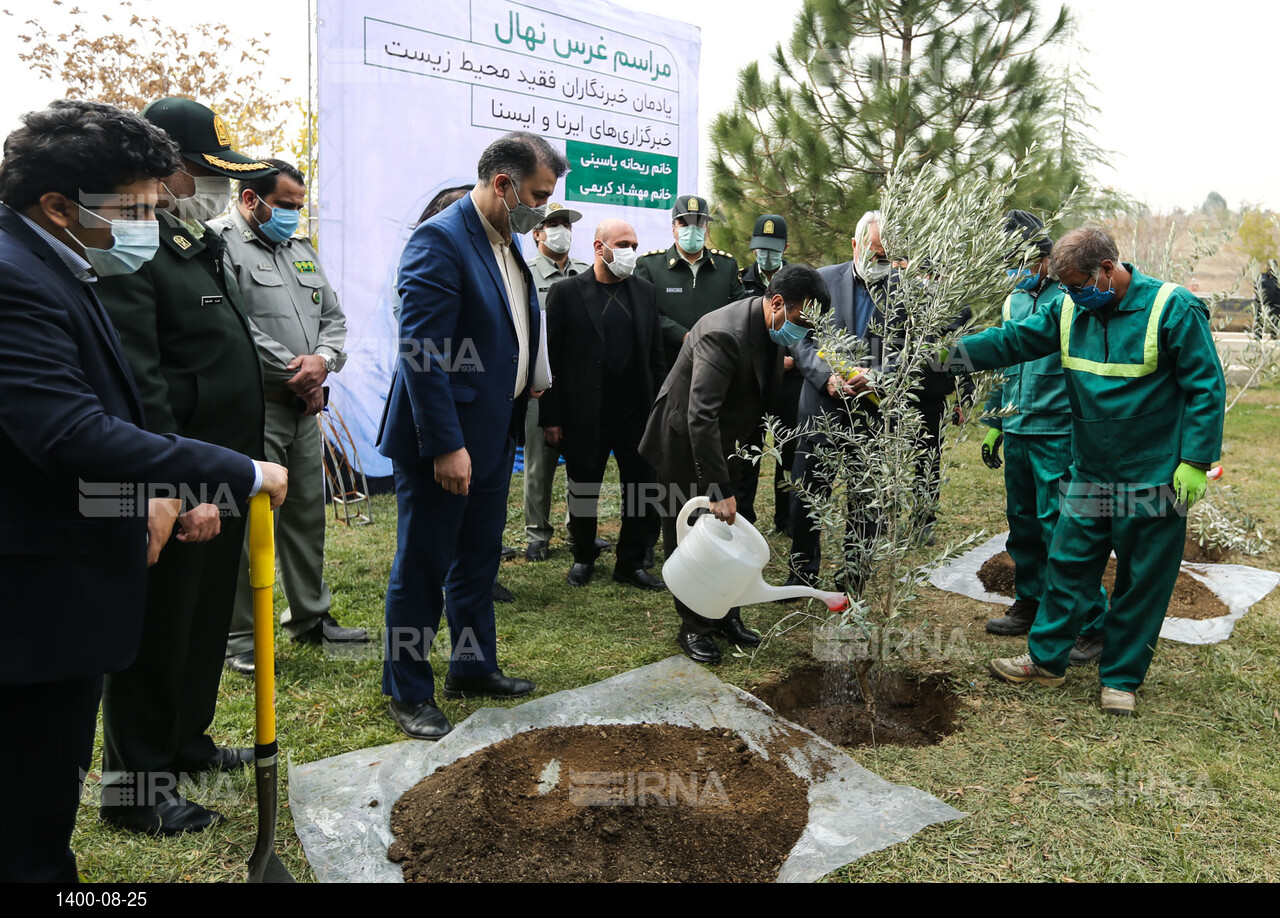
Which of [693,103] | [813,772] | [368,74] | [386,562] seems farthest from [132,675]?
[693,103]

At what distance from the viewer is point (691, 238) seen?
5750 mm

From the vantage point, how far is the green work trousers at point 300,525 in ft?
13.0

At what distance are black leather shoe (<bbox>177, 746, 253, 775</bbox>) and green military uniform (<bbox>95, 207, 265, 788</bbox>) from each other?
16 mm

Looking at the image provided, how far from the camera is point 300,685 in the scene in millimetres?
3676

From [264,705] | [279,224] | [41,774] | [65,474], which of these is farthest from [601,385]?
[41,774]

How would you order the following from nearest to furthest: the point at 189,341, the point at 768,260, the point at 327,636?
the point at 189,341
the point at 327,636
the point at 768,260

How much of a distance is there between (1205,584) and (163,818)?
546cm

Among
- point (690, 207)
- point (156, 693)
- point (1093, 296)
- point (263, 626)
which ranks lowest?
point (156, 693)

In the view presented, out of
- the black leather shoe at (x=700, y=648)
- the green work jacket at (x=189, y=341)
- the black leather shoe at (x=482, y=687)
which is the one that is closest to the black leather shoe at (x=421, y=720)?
the black leather shoe at (x=482, y=687)

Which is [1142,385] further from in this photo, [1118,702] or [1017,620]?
[1017,620]

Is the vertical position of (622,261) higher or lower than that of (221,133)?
lower

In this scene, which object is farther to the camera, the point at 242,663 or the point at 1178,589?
the point at 1178,589

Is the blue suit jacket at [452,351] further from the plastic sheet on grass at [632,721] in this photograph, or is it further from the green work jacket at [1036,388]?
the green work jacket at [1036,388]

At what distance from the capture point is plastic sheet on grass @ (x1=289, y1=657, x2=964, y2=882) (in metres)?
2.51
